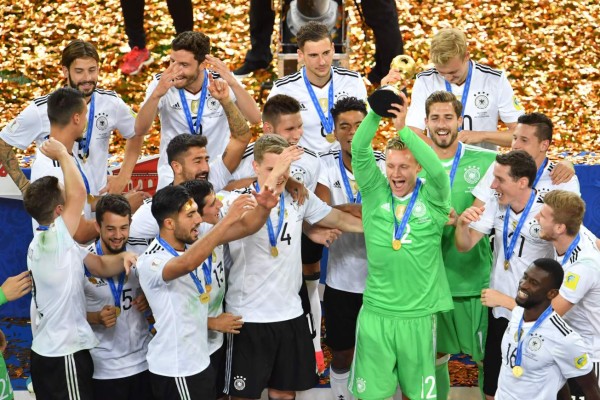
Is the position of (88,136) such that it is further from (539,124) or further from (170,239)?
(539,124)

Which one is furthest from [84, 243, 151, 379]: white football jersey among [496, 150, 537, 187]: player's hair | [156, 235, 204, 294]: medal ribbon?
[496, 150, 537, 187]: player's hair

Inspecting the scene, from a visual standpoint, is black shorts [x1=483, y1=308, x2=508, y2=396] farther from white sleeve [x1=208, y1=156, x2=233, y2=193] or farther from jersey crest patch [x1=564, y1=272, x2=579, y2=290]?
white sleeve [x1=208, y1=156, x2=233, y2=193]

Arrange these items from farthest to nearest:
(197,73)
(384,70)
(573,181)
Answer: (384,70) < (197,73) < (573,181)

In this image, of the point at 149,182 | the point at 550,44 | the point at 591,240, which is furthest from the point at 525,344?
the point at 550,44

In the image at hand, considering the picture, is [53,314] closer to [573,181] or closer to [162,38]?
[573,181]

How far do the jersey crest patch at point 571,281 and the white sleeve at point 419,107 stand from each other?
181cm

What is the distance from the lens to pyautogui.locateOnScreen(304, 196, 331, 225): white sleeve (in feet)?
Answer: 20.4

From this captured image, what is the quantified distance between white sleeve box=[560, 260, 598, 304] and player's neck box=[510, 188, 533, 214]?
546 millimetres

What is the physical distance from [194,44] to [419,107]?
1.53 m

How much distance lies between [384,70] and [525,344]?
417 centimetres

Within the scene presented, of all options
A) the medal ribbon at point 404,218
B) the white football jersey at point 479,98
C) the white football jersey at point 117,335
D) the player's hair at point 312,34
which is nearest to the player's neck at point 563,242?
the medal ribbon at point 404,218

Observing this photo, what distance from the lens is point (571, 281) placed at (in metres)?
5.72

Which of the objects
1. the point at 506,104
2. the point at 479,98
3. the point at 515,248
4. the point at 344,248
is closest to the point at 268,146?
the point at 344,248

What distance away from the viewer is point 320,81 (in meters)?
7.16
